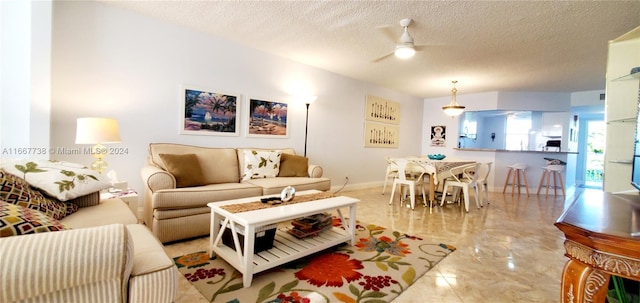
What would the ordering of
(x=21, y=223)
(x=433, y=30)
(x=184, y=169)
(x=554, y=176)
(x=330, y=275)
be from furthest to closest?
(x=554, y=176), (x=433, y=30), (x=184, y=169), (x=330, y=275), (x=21, y=223)

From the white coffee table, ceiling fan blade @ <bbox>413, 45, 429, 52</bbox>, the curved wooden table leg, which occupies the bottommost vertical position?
the white coffee table

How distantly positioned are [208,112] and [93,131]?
1.31 metres

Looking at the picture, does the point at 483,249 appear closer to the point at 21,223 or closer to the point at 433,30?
the point at 433,30

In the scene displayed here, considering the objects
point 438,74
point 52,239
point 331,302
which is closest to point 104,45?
point 52,239

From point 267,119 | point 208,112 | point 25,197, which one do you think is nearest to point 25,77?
point 208,112

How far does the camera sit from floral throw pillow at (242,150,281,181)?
11.3 ft

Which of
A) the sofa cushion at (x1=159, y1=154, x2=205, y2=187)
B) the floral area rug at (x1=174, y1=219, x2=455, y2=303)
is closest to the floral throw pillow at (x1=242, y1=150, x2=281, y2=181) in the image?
the sofa cushion at (x1=159, y1=154, x2=205, y2=187)

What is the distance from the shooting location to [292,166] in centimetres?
376

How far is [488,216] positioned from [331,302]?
306 cm

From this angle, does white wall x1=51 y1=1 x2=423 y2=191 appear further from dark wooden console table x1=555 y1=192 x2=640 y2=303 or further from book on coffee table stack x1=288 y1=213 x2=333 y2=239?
dark wooden console table x1=555 y1=192 x2=640 y2=303

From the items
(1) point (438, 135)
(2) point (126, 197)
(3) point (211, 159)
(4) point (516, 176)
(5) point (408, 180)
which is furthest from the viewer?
(1) point (438, 135)

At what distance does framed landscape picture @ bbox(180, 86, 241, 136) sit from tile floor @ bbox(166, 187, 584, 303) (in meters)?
1.49

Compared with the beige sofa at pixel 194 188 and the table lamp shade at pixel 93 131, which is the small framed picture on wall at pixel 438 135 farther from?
the table lamp shade at pixel 93 131

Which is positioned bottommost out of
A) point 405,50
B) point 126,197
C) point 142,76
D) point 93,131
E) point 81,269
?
point 126,197
